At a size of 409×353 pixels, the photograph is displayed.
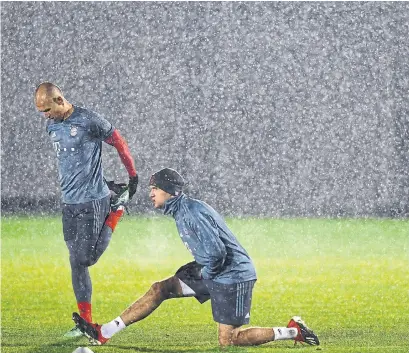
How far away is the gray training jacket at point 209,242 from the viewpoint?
14.2ft

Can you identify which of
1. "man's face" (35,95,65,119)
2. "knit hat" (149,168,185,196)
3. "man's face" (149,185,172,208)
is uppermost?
"man's face" (35,95,65,119)

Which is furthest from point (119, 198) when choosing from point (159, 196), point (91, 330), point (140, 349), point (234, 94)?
point (234, 94)

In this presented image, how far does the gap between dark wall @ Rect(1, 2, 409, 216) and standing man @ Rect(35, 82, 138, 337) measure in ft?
9.45

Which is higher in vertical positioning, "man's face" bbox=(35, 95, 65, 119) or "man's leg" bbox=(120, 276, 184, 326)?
"man's face" bbox=(35, 95, 65, 119)

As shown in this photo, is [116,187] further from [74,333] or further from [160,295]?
[74,333]

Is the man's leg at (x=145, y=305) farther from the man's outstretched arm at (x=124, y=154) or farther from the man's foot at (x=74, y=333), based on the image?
the man's outstretched arm at (x=124, y=154)

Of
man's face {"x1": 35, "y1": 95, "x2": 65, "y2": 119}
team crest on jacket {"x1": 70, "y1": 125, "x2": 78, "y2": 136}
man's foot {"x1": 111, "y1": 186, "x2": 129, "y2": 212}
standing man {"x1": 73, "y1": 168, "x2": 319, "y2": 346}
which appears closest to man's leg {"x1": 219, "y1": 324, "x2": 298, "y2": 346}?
standing man {"x1": 73, "y1": 168, "x2": 319, "y2": 346}

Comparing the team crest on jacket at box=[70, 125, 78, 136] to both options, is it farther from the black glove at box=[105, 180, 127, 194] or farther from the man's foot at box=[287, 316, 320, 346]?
the man's foot at box=[287, 316, 320, 346]

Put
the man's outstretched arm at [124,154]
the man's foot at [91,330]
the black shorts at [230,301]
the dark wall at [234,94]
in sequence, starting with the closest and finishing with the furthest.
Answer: the black shorts at [230,301]
the man's foot at [91,330]
the man's outstretched arm at [124,154]
the dark wall at [234,94]

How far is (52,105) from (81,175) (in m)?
0.39

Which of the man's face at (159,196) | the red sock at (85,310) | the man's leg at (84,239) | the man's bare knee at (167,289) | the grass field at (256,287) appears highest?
the man's face at (159,196)

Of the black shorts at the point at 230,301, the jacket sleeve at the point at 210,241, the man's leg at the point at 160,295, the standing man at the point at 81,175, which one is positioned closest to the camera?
the jacket sleeve at the point at 210,241

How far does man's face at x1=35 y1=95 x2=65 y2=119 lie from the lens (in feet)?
15.6

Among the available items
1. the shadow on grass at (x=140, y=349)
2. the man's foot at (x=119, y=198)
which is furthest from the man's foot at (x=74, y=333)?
the man's foot at (x=119, y=198)
